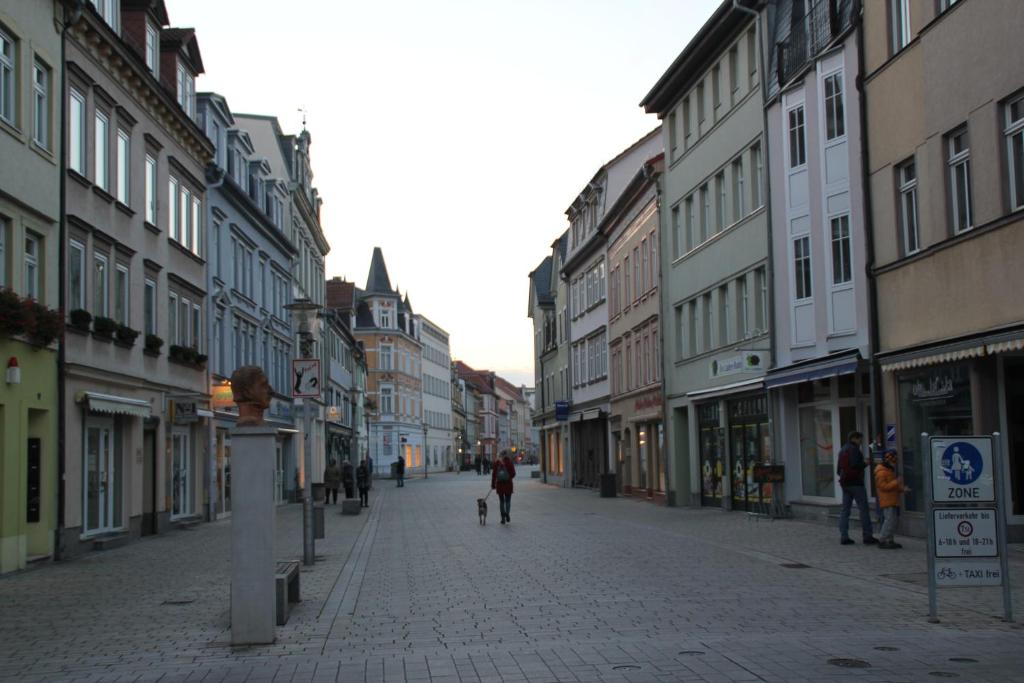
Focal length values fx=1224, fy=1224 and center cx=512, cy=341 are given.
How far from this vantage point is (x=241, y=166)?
40.0 metres

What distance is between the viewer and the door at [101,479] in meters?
23.5

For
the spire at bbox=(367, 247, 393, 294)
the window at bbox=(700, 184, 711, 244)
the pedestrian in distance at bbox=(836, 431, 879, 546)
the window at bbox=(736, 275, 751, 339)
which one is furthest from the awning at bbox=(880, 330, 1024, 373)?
the spire at bbox=(367, 247, 393, 294)

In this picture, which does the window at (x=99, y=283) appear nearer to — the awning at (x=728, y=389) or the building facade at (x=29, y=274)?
the building facade at (x=29, y=274)

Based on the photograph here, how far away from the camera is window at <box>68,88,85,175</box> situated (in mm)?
22188

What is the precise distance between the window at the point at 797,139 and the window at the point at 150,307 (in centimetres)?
1456

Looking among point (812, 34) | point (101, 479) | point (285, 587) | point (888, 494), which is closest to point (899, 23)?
point (812, 34)

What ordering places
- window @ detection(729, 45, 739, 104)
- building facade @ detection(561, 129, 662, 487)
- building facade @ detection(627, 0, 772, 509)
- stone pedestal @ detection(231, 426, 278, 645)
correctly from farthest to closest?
building facade @ detection(561, 129, 662, 487) < window @ detection(729, 45, 739, 104) < building facade @ detection(627, 0, 772, 509) < stone pedestal @ detection(231, 426, 278, 645)

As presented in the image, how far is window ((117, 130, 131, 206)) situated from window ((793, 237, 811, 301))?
14.2 meters

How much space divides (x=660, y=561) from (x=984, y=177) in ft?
23.8

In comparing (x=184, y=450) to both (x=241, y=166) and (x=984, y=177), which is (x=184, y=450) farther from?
(x=984, y=177)

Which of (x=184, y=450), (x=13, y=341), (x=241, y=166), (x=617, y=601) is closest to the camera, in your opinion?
(x=617, y=601)

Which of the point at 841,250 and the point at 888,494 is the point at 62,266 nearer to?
the point at 888,494

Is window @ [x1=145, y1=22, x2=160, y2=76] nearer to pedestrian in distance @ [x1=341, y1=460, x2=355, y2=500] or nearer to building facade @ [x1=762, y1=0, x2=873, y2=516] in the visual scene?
building facade @ [x1=762, y1=0, x2=873, y2=516]

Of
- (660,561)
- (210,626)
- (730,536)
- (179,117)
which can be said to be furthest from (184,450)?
(210,626)
